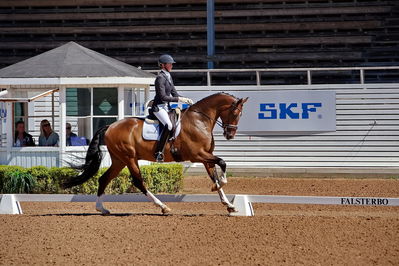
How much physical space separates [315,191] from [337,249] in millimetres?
8140

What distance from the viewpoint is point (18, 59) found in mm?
29203

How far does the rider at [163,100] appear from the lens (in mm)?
15031

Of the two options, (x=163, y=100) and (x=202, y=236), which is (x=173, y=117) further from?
(x=202, y=236)

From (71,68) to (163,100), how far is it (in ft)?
15.8

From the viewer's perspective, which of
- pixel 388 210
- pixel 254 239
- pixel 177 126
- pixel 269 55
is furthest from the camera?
pixel 269 55

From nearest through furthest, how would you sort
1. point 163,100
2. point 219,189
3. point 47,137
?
point 219,189 → point 163,100 → point 47,137

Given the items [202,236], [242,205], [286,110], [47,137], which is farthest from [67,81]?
[202,236]

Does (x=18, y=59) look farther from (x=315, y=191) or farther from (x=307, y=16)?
(x=315, y=191)

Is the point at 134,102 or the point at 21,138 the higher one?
the point at 134,102

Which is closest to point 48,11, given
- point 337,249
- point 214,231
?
point 214,231

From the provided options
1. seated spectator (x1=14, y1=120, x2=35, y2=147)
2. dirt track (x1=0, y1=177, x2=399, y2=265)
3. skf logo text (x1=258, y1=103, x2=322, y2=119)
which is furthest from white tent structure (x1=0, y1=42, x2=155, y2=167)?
skf logo text (x1=258, y1=103, x2=322, y2=119)

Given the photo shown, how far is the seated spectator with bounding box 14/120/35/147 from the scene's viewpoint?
1948 centimetres

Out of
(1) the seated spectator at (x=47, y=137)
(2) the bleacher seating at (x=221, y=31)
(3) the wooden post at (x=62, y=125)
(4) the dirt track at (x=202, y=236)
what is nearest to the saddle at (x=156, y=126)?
(4) the dirt track at (x=202, y=236)

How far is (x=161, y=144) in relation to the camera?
15.1m
